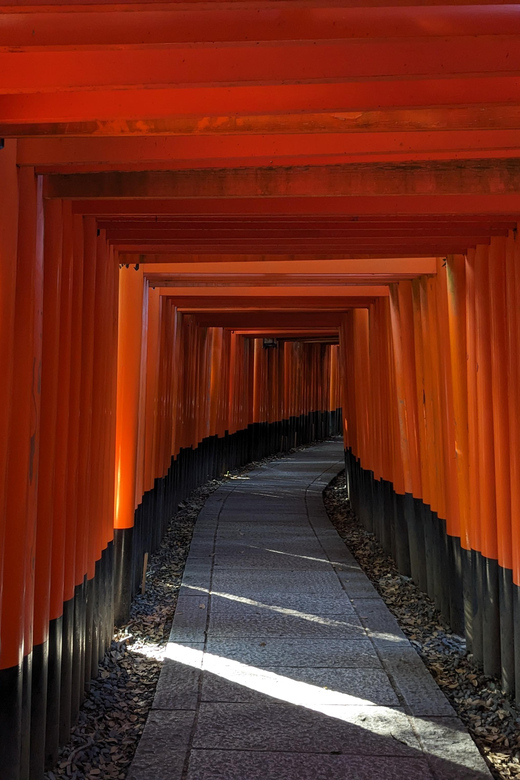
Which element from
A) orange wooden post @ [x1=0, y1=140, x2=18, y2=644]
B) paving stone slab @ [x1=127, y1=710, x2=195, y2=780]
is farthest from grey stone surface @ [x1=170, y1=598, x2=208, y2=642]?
orange wooden post @ [x1=0, y1=140, x2=18, y2=644]

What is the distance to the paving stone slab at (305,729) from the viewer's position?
4418 millimetres

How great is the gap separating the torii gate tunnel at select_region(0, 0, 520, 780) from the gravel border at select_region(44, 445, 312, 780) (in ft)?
0.48

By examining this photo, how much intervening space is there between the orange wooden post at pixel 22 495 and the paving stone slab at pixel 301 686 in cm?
181

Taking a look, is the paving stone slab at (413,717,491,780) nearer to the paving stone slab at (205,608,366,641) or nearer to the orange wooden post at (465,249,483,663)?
Answer: the orange wooden post at (465,249,483,663)

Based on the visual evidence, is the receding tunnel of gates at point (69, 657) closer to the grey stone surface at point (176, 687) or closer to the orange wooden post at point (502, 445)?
the grey stone surface at point (176, 687)

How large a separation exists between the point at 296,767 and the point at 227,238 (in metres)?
3.24

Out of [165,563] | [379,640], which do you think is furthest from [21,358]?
[165,563]

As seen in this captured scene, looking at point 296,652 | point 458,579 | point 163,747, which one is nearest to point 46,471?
point 163,747

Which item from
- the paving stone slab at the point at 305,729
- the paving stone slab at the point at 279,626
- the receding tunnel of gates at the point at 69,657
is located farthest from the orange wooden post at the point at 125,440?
the paving stone slab at the point at 305,729

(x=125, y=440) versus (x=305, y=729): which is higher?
(x=125, y=440)

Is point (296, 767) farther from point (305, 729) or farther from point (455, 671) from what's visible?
point (455, 671)

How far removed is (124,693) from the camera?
534 centimetres

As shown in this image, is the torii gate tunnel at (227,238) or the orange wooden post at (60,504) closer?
the torii gate tunnel at (227,238)

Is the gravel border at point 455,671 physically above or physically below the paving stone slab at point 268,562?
below
